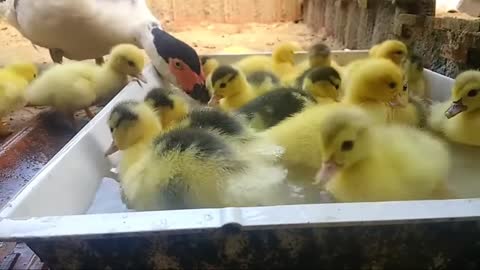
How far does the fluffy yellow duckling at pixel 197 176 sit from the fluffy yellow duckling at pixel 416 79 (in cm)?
79

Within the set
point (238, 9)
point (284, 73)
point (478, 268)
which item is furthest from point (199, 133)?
point (238, 9)

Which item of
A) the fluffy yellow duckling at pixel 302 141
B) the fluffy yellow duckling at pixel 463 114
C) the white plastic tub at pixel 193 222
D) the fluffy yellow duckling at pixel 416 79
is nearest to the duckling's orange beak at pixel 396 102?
the fluffy yellow duckling at pixel 463 114

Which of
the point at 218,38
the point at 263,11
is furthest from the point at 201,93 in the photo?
the point at 263,11

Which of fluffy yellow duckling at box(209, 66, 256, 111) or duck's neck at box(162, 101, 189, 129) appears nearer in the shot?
duck's neck at box(162, 101, 189, 129)

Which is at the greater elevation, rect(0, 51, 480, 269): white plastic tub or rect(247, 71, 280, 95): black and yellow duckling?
rect(0, 51, 480, 269): white plastic tub

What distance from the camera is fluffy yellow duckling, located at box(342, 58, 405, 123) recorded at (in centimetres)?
127

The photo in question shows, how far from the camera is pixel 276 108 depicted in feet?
4.10

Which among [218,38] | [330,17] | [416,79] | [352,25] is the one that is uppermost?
[416,79]

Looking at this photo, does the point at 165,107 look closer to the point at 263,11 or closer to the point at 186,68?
the point at 186,68

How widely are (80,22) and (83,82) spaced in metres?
0.49

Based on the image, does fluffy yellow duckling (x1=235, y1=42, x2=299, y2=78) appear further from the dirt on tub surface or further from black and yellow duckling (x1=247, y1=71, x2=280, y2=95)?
the dirt on tub surface

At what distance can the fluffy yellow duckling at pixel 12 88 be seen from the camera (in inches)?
69.2

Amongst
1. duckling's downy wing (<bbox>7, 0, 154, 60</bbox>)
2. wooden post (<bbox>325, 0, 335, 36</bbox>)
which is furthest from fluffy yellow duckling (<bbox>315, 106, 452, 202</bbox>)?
wooden post (<bbox>325, 0, 335, 36</bbox>)

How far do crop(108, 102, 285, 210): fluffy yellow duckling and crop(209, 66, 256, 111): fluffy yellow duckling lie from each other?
438 millimetres
